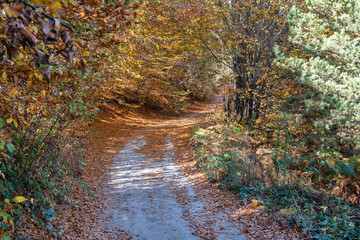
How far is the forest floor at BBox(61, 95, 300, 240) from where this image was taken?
6.14 meters

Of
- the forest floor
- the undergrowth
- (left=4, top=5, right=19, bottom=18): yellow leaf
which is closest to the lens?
(left=4, top=5, right=19, bottom=18): yellow leaf

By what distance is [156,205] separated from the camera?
7.84 m

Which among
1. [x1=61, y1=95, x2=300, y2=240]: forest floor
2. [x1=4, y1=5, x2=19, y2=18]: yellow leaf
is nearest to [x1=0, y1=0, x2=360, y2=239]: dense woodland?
[x1=4, y1=5, x2=19, y2=18]: yellow leaf

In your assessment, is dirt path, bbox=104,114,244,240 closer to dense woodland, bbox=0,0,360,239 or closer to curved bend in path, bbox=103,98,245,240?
curved bend in path, bbox=103,98,245,240

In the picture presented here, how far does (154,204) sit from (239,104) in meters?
7.88

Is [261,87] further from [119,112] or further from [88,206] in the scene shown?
[119,112]

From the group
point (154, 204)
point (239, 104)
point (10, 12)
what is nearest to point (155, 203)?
point (154, 204)

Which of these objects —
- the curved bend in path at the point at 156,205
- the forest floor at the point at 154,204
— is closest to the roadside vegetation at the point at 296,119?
the forest floor at the point at 154,204

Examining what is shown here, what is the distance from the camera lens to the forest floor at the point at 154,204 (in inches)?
242

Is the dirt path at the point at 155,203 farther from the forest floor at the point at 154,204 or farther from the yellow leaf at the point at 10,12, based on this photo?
the yellow leaf at the point at 10,12

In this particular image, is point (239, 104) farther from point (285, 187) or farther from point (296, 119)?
point (285, 187)

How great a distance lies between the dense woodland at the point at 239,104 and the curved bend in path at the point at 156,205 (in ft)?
3.67

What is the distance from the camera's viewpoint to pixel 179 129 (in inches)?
824

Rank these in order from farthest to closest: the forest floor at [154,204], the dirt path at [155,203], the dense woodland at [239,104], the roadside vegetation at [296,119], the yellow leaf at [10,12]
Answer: the roadside vegetation at [296,119], the dirt path at [155,203], the forest floor at [154,204], the dense woodland at [239,104], the yellow leaf at [10,12]
